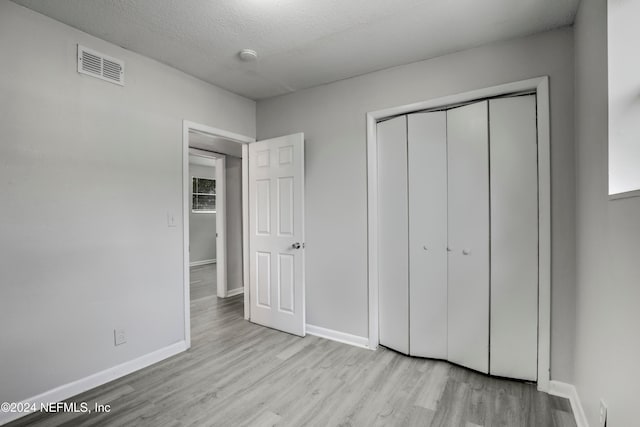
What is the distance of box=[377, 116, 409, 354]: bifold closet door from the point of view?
2.67m

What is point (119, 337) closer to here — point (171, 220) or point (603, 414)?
point (171, 220)

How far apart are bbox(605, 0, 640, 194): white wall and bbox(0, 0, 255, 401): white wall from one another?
2944 mm

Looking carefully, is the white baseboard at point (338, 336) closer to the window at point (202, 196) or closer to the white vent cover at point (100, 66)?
the white vent cover at point (100, 66)

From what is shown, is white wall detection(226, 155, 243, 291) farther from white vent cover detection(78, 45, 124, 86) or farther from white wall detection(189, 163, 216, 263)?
white wall detection(189, 163, 216, 263)

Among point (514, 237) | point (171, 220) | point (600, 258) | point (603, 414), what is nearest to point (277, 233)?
point (171, 220)

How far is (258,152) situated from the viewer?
11.2 feet

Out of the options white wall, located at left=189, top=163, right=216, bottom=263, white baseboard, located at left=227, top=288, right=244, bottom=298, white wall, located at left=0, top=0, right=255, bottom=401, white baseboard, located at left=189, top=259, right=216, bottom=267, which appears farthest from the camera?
white wall, located at left=189, top=163, right=216, bottom=263

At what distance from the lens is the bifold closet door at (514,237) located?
2.15 metres

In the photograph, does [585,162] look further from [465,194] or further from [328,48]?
[328,48]

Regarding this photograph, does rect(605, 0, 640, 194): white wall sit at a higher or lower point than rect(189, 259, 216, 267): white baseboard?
higher

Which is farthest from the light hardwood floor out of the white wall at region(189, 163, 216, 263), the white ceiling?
the white wall at region(189, 163, 216, 263)

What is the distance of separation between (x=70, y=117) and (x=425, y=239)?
9.19ft

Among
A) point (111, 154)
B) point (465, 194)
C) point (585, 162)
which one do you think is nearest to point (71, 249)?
point (111, 154)

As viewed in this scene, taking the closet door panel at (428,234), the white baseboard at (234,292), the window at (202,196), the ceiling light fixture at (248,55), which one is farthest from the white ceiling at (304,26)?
the window at (202,196)
